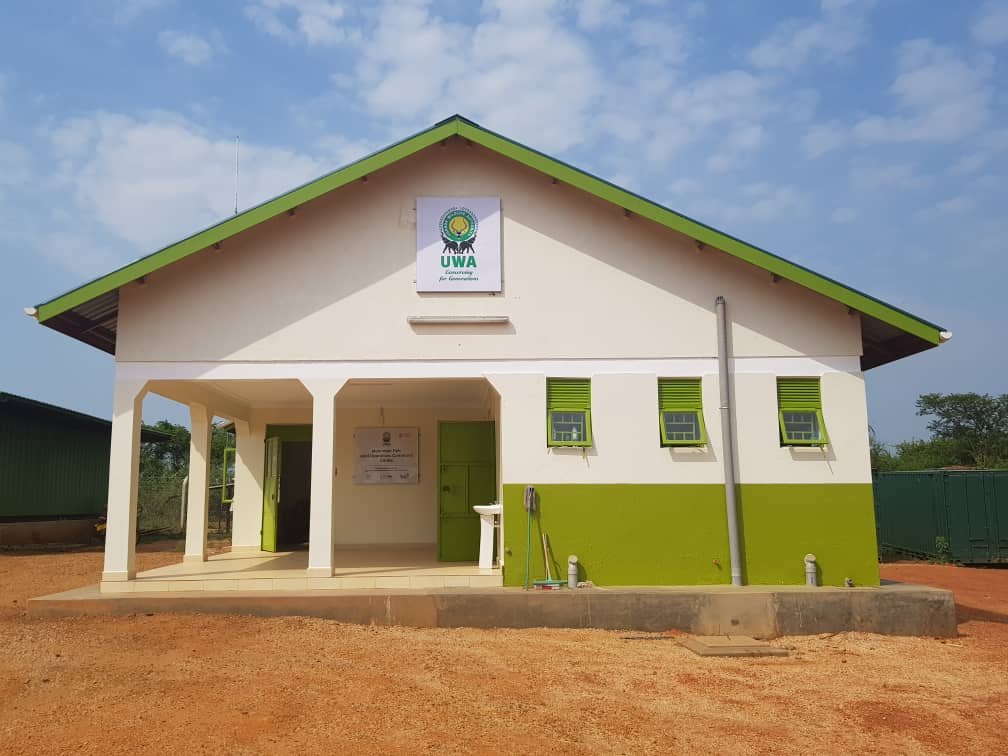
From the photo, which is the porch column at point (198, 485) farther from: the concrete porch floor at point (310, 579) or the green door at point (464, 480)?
the green door at point (464, 480)

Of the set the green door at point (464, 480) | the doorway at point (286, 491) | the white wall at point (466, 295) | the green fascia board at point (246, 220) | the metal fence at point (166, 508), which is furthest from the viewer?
the metal fence at point (166, 508)

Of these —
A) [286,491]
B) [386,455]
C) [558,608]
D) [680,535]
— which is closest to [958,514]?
[680,535]

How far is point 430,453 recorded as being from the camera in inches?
553

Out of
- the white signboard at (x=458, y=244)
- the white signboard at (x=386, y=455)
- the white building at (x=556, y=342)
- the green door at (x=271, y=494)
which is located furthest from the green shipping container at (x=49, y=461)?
the white signboard at (x=458, y=244)

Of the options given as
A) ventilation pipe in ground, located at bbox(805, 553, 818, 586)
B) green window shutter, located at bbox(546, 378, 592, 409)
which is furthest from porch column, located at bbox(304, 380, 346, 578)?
ventilation pipe in ground, located at bbox(805, 553, 818, 586)

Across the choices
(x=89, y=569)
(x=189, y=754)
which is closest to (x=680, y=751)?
(x=189, y=754)

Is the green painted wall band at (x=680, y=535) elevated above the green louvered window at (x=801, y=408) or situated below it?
below

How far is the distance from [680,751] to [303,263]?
748 cm

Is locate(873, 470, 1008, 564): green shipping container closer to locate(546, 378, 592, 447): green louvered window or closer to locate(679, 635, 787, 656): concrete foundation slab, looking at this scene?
locate(679, 635, 787, 656): concrete foundation slab

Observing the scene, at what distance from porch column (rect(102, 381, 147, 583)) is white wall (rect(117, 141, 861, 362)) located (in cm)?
63

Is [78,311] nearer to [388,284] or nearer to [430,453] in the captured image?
[388,284]

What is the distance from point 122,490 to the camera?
9781 mm

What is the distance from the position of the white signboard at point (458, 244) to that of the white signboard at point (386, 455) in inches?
174

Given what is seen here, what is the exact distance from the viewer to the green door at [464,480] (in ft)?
39.8
